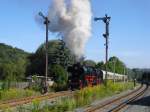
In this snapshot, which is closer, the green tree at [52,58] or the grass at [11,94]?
the grass at [11,94]

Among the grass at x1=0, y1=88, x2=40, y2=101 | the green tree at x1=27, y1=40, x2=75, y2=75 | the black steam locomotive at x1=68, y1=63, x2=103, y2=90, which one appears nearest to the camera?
the grass at x1=0, y1=88, x2=40, y2=101

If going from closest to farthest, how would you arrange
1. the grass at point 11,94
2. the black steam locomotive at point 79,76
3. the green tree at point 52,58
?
the grass at point 11,94 → the black steam locomotive at point 79,76 → the green tree at point 52,58

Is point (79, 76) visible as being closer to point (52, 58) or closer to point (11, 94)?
point (11, 94)

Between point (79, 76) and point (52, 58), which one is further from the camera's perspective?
point (52, 58)

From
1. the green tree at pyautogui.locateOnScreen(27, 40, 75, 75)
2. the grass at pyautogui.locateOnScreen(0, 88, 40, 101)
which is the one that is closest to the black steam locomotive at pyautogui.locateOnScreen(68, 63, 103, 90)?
the grass at pyautogui.locateOnScreen(0, 88, 40, 101)

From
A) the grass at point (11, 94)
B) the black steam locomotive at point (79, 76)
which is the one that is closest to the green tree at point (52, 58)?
the black steam locomotive at point (79, 76)

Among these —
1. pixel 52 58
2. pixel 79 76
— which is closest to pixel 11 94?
pixel 79 76

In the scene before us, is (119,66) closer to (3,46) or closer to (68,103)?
(3,46)

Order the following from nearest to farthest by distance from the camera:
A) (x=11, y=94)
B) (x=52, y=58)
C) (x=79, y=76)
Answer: (x=11, y=94)
(x=79, y=76)
(x=52, y=58)

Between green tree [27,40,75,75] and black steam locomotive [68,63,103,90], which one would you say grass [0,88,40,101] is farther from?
green tree [27,40,75,75]

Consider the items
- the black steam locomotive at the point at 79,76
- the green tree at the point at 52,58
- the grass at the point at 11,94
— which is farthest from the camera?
the green tree at the point at 52,58

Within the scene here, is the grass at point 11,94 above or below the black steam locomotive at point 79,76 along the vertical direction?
below

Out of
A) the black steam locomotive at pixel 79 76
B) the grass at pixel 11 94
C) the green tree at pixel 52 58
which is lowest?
the grass at pixel 11 94

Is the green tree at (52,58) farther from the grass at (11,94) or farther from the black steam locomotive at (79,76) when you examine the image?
the grass at (11,94)
